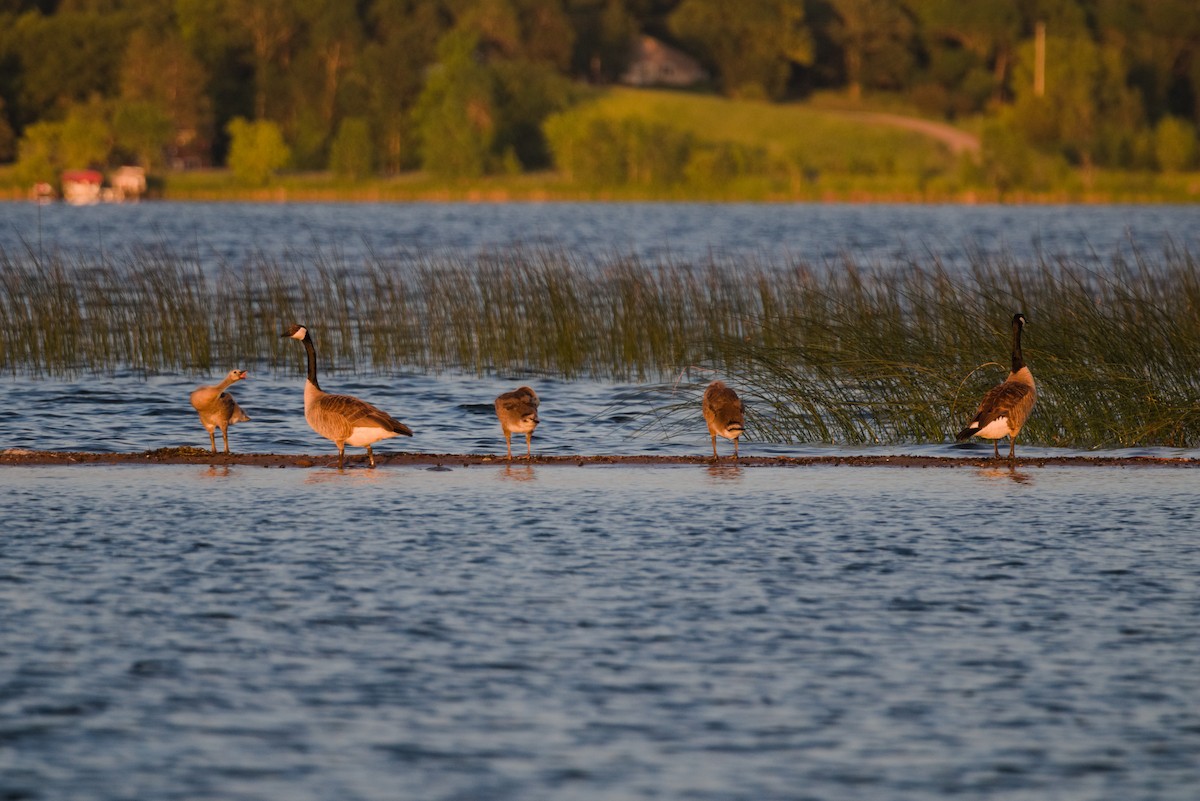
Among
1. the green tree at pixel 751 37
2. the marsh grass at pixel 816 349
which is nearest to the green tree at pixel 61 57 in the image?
the green tree at pixel 751 37

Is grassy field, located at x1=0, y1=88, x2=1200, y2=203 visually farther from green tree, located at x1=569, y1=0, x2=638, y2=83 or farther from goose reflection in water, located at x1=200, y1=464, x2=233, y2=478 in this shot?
goose reflection in water, located at x1=200, y1=464, x2=233, y2=478

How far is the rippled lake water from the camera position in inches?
353

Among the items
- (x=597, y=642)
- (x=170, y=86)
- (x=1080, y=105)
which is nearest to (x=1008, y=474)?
(x=597, y=642)

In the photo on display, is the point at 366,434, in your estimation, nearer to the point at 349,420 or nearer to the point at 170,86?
the point at 349,420

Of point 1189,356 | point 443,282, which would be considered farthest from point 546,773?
point 443,282

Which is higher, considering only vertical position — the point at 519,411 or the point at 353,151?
the point at 353,151

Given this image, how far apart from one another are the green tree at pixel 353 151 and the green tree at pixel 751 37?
46867 millimetres

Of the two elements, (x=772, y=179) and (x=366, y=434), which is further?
(x=772, y=179)

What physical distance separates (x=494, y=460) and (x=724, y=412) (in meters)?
2.55

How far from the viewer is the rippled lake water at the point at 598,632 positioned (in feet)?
29.5

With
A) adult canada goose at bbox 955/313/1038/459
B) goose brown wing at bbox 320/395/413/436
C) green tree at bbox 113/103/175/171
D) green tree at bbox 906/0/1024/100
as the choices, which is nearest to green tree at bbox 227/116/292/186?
green tree at bbox 113/103/175/171

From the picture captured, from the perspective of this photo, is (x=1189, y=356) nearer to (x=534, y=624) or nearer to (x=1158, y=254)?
(x=534, y=624)

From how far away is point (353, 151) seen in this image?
147250 mm

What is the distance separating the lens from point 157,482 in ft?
57.2
